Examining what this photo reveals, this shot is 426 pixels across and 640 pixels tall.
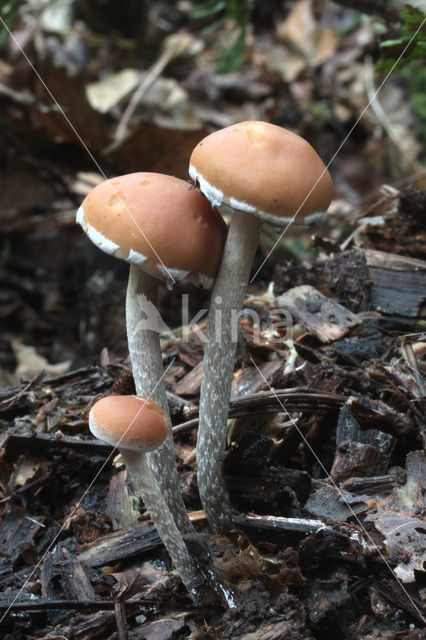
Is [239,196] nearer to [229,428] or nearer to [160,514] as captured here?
[160,514]

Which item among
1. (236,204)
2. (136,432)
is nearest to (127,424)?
(136,432)

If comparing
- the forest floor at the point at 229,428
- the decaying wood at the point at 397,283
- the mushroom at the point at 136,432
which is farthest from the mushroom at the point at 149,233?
the decaying wood at the point at 397,283

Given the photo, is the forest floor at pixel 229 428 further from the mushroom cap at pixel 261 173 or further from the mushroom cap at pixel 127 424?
the mushroom cap at pixel 261 173

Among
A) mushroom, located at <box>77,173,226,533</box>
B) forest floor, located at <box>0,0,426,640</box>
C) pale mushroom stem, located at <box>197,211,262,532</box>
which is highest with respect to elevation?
mushroom, located at <box>77,173,226,533</box>

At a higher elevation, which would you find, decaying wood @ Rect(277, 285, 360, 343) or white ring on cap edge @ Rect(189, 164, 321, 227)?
white ring on cap edge @ Rect(189, 164, 321, 227)

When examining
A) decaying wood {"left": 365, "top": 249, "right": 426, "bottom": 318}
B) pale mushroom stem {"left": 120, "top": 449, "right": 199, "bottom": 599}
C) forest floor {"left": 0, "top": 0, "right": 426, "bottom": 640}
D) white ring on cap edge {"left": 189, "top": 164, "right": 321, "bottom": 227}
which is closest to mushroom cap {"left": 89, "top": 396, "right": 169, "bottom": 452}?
pale mushroom stem {"left": 120, "top": 449, "right": 199, "bottom": 599}

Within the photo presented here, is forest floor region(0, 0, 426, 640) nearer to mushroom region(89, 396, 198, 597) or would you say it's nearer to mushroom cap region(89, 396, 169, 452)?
mushroom region(89, 396, 198, 597)

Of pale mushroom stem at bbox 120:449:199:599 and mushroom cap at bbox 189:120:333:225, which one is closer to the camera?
mushroom cap at bbox 189:120:333:225
